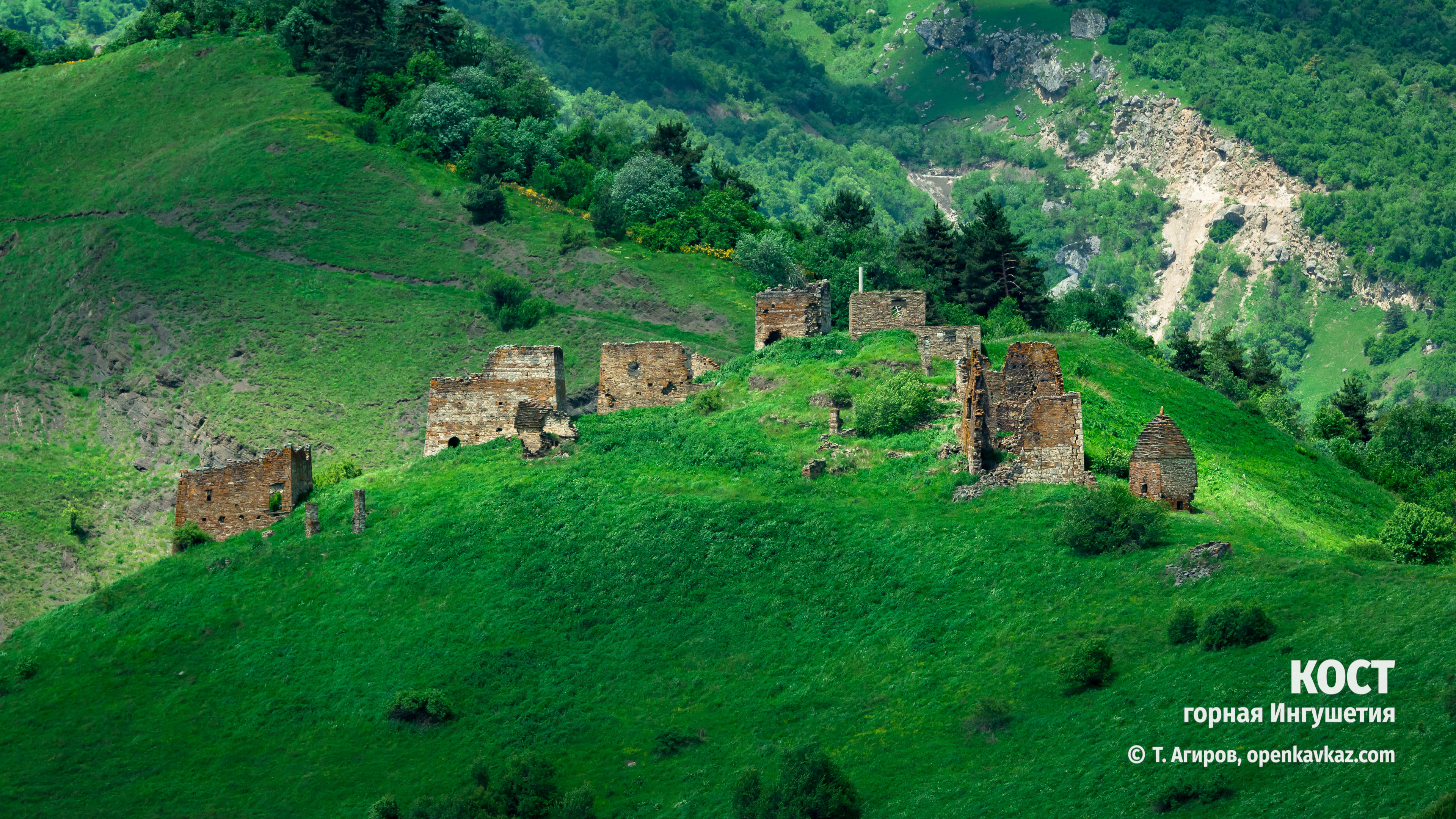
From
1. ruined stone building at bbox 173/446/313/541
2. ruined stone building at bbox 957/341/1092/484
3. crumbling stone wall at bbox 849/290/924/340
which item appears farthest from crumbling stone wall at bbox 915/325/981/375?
ruined stone building at bbox 173/446/313/541

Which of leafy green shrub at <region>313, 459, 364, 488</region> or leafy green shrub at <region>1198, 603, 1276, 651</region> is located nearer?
leafy green shrub at <region>1198, 603, 1276, 651</region>

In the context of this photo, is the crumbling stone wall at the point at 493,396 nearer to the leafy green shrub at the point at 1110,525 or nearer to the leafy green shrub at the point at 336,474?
the leafy green shrub at the point at 336,474

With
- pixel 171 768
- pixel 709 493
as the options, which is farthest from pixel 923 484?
pixel 171 768

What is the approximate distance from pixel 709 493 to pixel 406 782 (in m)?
15.7

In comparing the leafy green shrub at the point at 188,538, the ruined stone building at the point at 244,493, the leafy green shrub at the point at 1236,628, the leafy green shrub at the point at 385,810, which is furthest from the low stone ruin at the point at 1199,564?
the leafy green shrub at the point at 188,538

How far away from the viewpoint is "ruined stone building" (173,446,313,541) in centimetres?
6775

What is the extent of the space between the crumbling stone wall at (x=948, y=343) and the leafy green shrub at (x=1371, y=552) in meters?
17.8

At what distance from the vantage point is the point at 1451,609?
44.5 metres

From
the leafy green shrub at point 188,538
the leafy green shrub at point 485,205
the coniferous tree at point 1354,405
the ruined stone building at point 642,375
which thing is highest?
the leafy green shrub at point 485,205

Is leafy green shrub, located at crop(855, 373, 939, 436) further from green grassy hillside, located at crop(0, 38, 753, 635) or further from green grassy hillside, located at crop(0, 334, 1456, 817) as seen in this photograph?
green grassy hillside, located at crop(0, 38, 753, 635)

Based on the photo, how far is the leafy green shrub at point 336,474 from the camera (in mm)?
72750

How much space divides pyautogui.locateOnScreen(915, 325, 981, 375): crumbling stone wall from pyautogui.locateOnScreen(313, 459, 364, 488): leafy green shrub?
2238 cm

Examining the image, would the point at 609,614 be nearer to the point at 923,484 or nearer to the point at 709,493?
the point at 709,493

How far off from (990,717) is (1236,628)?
6741 millimetres
